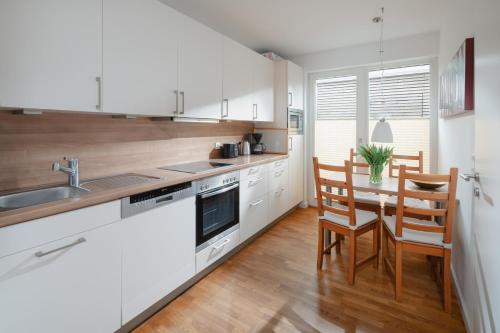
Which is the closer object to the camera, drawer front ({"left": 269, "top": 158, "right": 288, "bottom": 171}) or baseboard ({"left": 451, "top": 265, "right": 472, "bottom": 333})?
baseboard ({"left": 451, "top": 265, "right": 472, "bottom": 333})

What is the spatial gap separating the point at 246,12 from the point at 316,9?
2.25 feet

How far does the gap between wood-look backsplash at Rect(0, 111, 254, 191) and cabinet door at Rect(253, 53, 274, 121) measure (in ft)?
2.87

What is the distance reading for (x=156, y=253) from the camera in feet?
6.23

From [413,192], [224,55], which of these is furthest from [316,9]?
[413,192]

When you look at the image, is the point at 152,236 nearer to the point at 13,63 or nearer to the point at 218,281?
the point at 218,281

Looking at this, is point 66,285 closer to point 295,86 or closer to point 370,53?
point 295,86

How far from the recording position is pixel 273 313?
6.41 feet

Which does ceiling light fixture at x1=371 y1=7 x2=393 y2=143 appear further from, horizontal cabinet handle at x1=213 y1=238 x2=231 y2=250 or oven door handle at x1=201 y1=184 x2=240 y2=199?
horizontal cabinet handle at x1=213 y1=238 x2=231 y2=250

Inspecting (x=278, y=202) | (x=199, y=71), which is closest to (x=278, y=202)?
(x=278, y=202)

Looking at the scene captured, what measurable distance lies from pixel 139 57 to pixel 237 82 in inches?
51.3

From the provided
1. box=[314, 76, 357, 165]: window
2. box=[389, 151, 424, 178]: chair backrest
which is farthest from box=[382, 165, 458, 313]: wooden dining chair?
box=[314, 76, 357, 165]: window

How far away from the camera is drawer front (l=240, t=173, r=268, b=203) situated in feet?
9.40

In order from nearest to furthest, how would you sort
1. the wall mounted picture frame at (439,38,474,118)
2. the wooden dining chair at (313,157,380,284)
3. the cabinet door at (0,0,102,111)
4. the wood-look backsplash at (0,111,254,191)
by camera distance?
the cabinet door at (0,0,102,111), the wood-look backsplash at (0,111,254,191), the wall mounted picture frame at (439,38,474,118), the wooden dining chair at (313,157,380,284)

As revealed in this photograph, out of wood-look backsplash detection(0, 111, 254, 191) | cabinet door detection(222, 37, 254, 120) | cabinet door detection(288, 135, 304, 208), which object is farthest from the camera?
cabinet door detection(288, 135, 304, 208)
